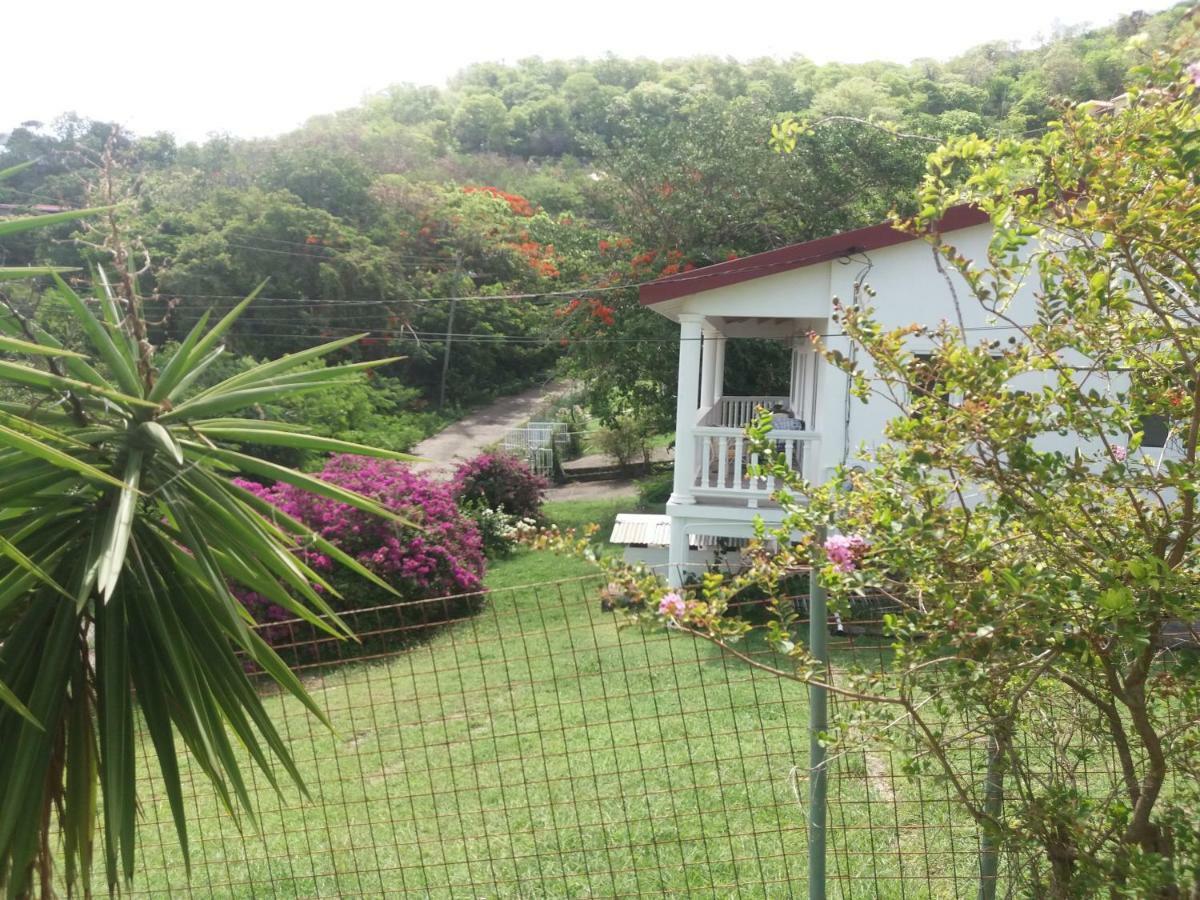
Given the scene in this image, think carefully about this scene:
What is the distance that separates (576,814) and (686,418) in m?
7.83

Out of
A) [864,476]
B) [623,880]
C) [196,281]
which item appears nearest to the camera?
[864,476]

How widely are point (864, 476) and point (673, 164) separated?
17707 mm

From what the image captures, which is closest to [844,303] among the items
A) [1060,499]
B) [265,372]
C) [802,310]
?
[802,310]

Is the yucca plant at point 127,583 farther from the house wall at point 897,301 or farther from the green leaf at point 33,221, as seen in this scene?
the house wall at point 897,301

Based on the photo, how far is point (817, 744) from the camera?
10.5ft

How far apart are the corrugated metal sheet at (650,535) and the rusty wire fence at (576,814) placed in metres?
6.46

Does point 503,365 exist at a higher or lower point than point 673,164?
lower

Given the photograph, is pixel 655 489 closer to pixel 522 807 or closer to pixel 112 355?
pixel 522 807

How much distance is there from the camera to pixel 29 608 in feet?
10.0

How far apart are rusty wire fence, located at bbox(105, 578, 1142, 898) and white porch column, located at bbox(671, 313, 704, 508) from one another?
449 centimetres

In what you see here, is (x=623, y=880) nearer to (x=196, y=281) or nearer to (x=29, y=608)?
(x=29, y=608)

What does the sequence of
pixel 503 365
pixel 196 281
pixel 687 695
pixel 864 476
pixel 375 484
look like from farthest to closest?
pixel 503 365 → pixel 196 281 → pixel 375 484 → pixel 687 695 → pixel 864 476

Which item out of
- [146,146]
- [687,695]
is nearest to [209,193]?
[146,146]

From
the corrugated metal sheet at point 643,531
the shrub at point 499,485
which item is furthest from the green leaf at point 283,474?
the shrub at point 499,485
